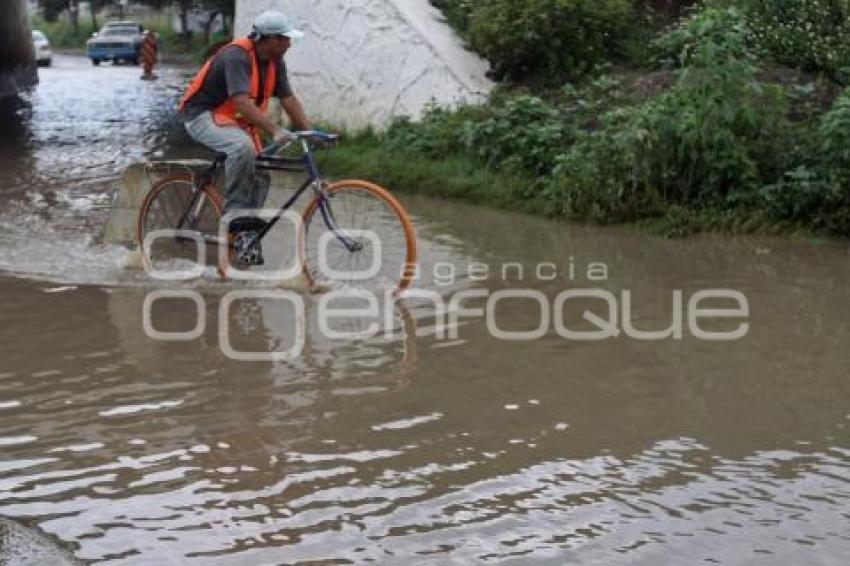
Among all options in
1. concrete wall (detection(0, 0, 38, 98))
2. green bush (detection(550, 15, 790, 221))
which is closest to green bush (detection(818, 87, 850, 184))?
green bush (detection(550, 15, 790, 221))

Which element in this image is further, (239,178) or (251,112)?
(239,178)

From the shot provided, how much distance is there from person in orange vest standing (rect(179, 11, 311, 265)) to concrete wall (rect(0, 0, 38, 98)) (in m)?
20.5

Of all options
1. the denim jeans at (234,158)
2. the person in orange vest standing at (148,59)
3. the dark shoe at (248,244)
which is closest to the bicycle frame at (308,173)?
the denim jeans at (234,158)

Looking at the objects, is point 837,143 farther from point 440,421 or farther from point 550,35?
point 440,421

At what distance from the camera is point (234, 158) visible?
7.98m

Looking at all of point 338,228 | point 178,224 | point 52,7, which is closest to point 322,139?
point 338,228

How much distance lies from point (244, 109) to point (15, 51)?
78.7 ft

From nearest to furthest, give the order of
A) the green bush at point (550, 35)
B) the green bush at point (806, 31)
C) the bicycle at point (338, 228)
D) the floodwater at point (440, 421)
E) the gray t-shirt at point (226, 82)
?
the floodwater at point (440, 421) < the gray t-shirt at point (226, 82) < the bicycle at point (338, 228) < the green bush at point (806, 31) < the green bush at point (550, 35)

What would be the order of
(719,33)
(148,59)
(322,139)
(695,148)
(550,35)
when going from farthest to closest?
1. (148,59)
2. (550,35)
3. (719,33)
4. (695,148)
5. (322,139)

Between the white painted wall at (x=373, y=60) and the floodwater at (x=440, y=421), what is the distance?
5.72 m

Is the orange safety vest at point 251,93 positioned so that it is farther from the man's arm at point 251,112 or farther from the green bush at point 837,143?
the green bush at point 837,143

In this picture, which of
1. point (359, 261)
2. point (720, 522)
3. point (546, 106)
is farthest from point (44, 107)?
point (720, 522)

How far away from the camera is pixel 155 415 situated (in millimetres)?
5836

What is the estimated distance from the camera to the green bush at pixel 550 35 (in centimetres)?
1395
